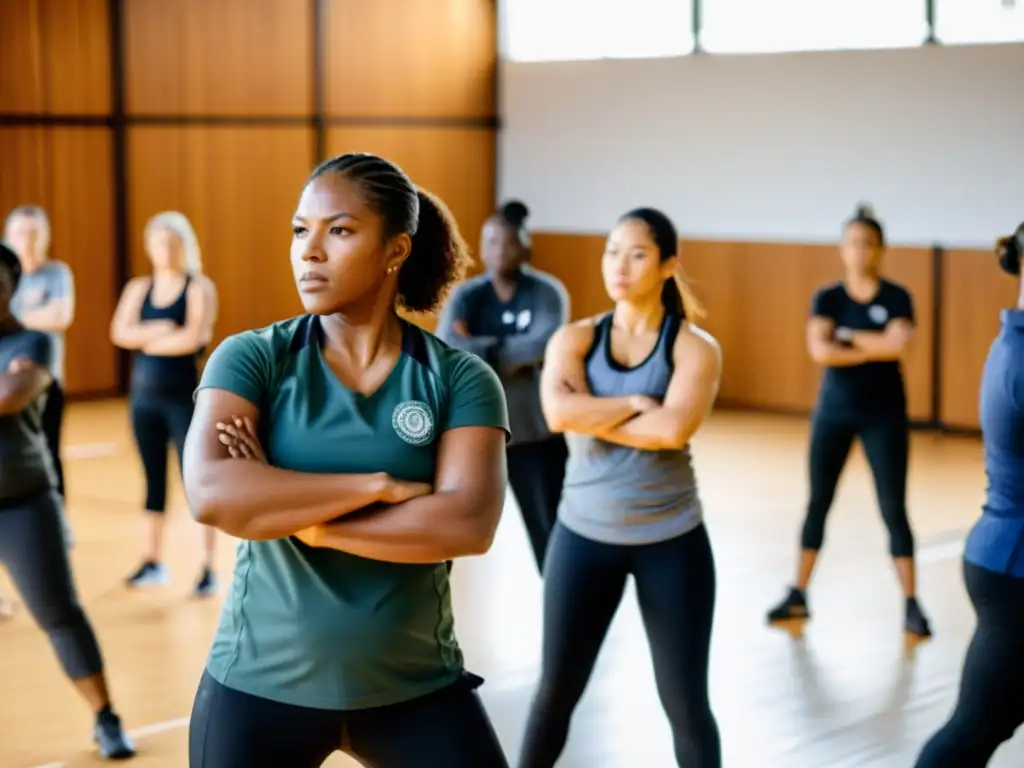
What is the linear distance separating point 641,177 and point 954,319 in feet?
9.40

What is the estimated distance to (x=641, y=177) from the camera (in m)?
12.8

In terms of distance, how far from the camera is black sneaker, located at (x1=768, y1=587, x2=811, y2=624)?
6.24 metres

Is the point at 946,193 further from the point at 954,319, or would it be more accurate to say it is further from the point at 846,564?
the point at 846,564

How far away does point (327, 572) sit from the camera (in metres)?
2.37

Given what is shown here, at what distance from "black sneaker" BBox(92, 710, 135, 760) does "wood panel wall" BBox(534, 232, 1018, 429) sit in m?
7.56

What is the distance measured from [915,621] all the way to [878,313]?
1.19m

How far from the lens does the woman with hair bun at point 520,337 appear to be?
5660 millimetres

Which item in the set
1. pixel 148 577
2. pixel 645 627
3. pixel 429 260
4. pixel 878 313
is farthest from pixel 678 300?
pixel 148 577

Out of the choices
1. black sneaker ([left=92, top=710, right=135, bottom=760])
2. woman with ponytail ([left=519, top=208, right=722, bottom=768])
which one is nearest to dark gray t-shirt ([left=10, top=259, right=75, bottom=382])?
black sneaker ([left=92, top=710, right=135, bottom=760])

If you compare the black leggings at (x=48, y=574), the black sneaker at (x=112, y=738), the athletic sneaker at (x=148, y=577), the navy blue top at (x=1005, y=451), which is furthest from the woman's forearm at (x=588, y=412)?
the athletic sneaker at (x=148, y=577)

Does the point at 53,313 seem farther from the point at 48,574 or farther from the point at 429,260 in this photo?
the point at 429,260

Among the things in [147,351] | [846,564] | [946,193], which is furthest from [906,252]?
[147,351]

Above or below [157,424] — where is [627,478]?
above

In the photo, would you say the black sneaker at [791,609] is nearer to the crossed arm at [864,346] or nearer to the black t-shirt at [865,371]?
the black t-shirt at [865,371]
